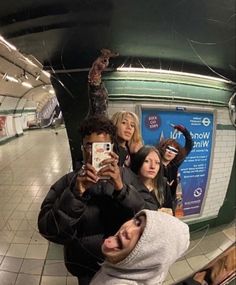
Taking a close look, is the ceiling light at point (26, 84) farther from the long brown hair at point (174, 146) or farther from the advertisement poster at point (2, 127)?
the long brown hair at point (174, 146)

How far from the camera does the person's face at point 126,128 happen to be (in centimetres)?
44

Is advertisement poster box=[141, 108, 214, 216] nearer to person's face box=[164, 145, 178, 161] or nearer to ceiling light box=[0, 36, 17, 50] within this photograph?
person's face box=[164, 145, 178, 161]

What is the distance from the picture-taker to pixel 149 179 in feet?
1.54

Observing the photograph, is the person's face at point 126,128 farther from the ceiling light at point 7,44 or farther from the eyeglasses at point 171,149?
the ceiling light at point 7,44

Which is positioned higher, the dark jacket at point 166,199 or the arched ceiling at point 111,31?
the arched ceiling at point 111,31

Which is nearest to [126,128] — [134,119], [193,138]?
[134,119]

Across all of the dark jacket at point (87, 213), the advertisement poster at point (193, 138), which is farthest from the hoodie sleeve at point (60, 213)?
the advertisement poster at point (193, 138)

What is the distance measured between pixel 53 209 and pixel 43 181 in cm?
5

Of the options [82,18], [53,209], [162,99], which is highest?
[82,18]

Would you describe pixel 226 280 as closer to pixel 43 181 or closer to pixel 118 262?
pixel 118 262

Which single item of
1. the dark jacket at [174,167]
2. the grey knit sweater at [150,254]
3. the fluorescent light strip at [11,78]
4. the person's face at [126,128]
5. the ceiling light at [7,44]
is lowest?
the grey knit sweater at [150,254]

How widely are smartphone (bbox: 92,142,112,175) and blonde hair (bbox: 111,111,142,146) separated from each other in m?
0.04

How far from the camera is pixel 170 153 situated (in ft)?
1.59

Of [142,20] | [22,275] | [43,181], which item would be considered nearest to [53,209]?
[43,181]
